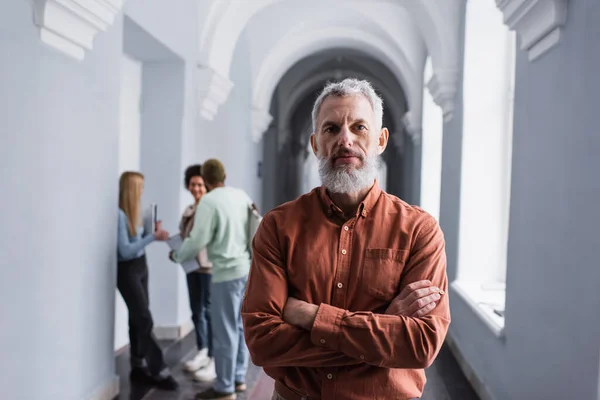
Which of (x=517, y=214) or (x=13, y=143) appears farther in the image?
(x=517, y=214)

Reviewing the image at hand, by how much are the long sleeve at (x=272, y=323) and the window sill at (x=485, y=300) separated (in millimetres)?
2532

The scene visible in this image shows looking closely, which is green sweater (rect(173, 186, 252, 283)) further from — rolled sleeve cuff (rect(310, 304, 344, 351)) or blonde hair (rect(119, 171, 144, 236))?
rolled sleeve cuff (rect(310, 304, 344, 351))

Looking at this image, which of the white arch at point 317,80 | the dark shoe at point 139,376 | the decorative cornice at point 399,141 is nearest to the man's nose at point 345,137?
the dark shoe at point 139,376

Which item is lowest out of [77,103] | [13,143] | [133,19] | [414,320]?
[414,320]

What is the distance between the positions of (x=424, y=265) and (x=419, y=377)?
39 centimetres

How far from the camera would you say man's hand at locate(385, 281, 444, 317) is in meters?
1.64

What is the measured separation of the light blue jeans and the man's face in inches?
91.1

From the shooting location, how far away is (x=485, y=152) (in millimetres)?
5355

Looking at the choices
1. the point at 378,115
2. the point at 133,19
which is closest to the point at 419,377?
the point at 378,115

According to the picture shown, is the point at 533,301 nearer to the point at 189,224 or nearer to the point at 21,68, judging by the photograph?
the point at 189,224

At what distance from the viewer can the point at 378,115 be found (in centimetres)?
183

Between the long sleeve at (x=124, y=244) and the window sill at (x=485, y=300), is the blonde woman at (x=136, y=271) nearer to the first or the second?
the long sleeve at (x=124, y=244)

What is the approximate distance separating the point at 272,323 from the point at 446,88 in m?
4.79

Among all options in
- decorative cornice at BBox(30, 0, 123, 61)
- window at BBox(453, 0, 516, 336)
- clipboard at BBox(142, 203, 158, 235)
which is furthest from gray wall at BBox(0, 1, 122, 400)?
window at BBox(453, 0, 516, 336)
